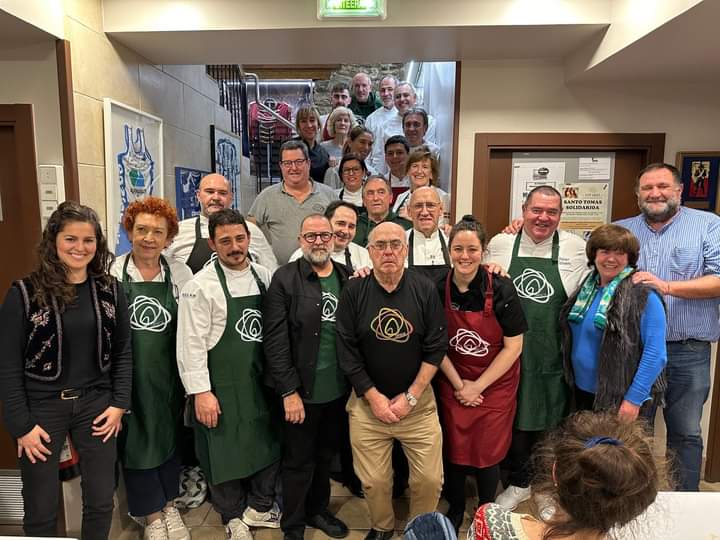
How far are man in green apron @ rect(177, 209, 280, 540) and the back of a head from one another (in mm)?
1427

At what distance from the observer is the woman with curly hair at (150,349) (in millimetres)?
2045

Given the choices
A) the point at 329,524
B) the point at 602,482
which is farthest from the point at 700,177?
the point at 329,524

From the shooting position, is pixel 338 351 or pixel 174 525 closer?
pixel 338 351

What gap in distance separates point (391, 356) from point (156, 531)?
1.36 m

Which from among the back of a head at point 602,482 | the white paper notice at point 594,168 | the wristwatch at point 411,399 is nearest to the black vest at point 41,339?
the wristwatch at point 411,399

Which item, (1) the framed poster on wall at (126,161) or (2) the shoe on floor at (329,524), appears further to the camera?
(1) the framed poster on wall at (126,161)

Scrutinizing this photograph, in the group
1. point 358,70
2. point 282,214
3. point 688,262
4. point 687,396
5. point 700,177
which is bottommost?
point 687,396

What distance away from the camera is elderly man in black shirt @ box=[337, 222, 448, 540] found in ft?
6.64

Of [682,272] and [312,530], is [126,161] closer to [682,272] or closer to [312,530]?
[312,530]

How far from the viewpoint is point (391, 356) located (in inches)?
80.1

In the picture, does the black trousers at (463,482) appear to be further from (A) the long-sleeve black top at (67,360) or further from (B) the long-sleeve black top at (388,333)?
(A) the long-sleeve black top at (67,360)

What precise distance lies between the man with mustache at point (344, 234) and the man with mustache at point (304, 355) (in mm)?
120

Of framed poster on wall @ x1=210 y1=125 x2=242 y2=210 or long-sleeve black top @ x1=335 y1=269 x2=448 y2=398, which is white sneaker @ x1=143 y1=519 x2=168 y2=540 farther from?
framed poster on wall @ x1=210 y1=125 x2=242 y2=210

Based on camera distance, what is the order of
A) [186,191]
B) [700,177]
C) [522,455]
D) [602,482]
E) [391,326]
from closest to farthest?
[602,482] < [391,326] < [522,455] < [700,177] < [186,191]
